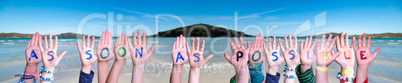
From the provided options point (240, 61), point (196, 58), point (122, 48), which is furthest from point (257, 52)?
point (122, 48)

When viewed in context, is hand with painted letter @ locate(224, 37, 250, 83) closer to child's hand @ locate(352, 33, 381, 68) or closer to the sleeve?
the sleeve

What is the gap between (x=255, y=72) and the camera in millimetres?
2229

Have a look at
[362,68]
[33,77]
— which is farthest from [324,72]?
[33,77]

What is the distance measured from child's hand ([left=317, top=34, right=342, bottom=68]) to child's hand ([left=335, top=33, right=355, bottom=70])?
169 millimetres

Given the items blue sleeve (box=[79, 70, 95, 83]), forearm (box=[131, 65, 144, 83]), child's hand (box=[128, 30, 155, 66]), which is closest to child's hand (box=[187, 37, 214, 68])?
child's hand (box=[128, 30, 155, 66])

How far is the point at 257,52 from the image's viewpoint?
2.41 meters

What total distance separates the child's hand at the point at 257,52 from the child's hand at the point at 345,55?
3.69ft

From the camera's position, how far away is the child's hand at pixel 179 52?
91.6 inches

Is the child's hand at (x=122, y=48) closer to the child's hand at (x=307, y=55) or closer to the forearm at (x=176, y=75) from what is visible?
the forearm at (x=176, y=75)

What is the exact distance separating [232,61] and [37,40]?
289 cm

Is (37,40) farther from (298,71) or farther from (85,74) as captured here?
(298,71)

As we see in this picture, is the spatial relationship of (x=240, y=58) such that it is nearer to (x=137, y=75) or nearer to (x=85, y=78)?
(x=137, y=75)

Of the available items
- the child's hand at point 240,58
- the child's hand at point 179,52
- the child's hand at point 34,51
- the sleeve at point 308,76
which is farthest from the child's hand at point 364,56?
the child's hand at point 34,51

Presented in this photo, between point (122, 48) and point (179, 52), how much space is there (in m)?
0.89
